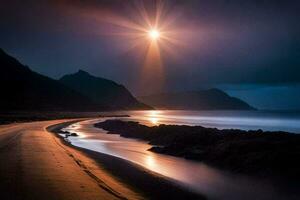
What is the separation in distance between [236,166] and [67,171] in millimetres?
10234

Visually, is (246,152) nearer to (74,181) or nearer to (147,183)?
(147,183)

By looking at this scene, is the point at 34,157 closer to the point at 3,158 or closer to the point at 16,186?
the point at 3,158

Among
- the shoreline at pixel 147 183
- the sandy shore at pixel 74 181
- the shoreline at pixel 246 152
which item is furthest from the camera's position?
the shoreline at pixel 246 152

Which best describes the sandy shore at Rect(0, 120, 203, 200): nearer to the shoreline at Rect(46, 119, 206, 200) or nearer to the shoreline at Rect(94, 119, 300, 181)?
the shoreline at Rect(46, 119, 206, 200)

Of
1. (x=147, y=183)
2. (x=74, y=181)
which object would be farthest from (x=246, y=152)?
(x=74, y=181)

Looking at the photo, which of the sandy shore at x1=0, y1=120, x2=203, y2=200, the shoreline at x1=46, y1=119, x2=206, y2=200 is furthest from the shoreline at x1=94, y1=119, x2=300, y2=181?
the sandy shore at x1=0, y1=120, x2=203, y2=200

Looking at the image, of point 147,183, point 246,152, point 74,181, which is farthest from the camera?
point 246,152

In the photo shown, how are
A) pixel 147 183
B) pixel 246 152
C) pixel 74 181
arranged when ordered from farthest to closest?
pixel 246 152
pixel 147 183
pixel 74 181

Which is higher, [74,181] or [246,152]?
[246,152]

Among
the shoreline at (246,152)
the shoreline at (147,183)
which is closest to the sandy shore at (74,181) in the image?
the shoreline at (147,183)

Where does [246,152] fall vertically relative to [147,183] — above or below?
above

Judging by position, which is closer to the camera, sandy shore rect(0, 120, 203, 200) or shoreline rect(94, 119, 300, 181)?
sandy shore rect(0, 120, 203, 200)

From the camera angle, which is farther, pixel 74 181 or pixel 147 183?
pixel 147 183

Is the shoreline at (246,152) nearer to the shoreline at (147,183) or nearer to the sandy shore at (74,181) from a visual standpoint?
the shoreline at (147,183)
